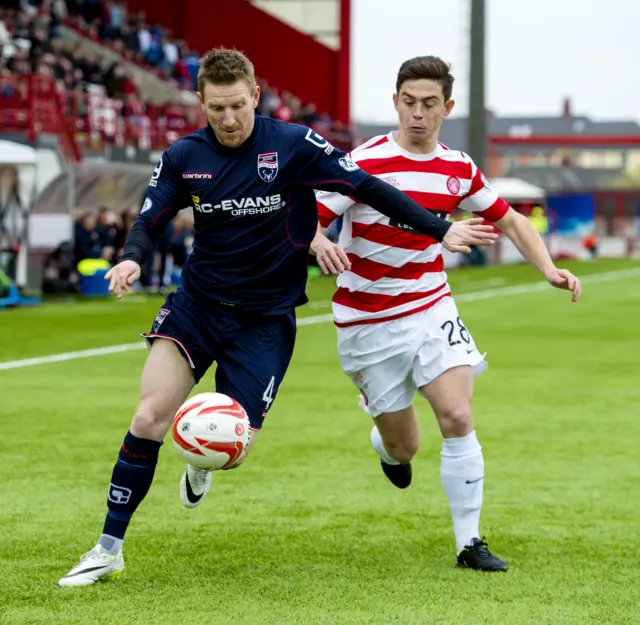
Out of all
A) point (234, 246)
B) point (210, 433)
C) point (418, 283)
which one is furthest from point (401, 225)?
point (210, 433)

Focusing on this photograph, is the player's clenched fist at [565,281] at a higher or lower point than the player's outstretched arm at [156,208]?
lower

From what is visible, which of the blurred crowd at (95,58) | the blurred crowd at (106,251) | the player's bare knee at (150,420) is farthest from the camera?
the blurred crowd at (95,58)

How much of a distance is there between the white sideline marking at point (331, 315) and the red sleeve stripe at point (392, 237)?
8059mm

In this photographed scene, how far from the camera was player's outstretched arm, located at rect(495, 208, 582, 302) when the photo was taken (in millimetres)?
6191

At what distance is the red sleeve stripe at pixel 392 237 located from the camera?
6410 mm

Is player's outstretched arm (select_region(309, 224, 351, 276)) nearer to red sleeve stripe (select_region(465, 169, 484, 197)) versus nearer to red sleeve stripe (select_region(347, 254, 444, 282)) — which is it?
red sleeve stripe (select_region(347, 254, 444, 282))

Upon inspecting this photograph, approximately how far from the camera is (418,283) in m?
6.45

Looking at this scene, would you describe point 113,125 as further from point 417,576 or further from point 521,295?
point 417,576

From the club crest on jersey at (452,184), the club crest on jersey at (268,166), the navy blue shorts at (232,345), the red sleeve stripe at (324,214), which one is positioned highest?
the club crest on jersey at (268,166)

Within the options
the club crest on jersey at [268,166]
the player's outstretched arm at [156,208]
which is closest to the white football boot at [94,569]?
the player's outstretched arm at [156,208]

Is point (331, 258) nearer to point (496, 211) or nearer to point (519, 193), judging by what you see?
point (496, 211)

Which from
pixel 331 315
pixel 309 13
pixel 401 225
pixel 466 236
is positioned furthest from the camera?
pixel 309 13

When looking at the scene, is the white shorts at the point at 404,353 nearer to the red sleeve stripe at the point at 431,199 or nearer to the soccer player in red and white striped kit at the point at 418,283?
the soccer player in red and white striped kit at the point at 418,283

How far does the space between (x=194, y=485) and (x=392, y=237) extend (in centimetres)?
145
